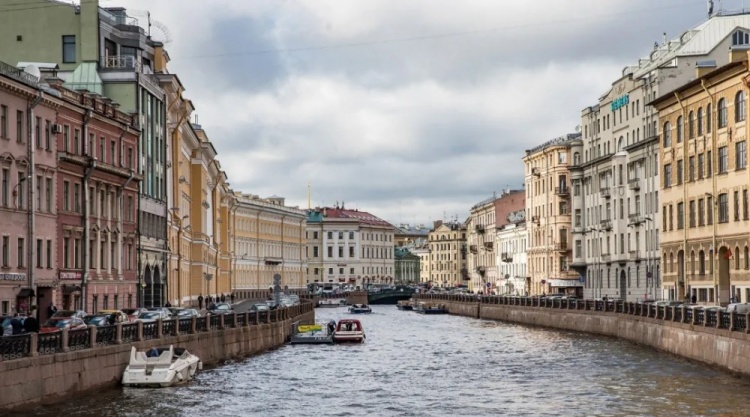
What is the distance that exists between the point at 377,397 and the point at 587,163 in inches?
3111

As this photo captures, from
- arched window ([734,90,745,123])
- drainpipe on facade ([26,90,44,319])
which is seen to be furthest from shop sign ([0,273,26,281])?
arched window ([734,90,745,123])

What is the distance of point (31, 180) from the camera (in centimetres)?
5628

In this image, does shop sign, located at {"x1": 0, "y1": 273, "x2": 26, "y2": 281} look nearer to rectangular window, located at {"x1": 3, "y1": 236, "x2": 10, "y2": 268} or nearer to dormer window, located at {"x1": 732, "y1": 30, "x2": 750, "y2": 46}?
rectangular window, located at {"x1": 3, "y1": 236, "x2": 10, "y2": 268}

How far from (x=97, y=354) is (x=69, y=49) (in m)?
42.0

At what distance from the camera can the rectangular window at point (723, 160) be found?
7496cm

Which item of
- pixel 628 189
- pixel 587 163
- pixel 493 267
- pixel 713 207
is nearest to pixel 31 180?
pixel 713 207

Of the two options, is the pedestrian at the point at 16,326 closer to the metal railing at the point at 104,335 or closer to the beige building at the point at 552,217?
the metal railing at the point at 104,335

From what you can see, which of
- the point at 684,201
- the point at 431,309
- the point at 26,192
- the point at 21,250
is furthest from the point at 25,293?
the point at 431,309

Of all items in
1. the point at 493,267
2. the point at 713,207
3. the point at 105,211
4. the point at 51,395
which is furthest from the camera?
the point at 493,267

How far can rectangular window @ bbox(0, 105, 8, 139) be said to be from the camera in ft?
176

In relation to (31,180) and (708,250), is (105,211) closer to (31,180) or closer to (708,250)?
(31,180)

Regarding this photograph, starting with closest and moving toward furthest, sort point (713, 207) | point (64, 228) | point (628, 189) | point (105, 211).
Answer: point (64, 228)
point (105, 211)
point (713, 207)
point (628, 189)

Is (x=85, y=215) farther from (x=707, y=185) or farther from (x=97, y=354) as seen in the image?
(x=707, y=185)

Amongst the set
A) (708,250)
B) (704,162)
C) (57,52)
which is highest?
(57,52)
